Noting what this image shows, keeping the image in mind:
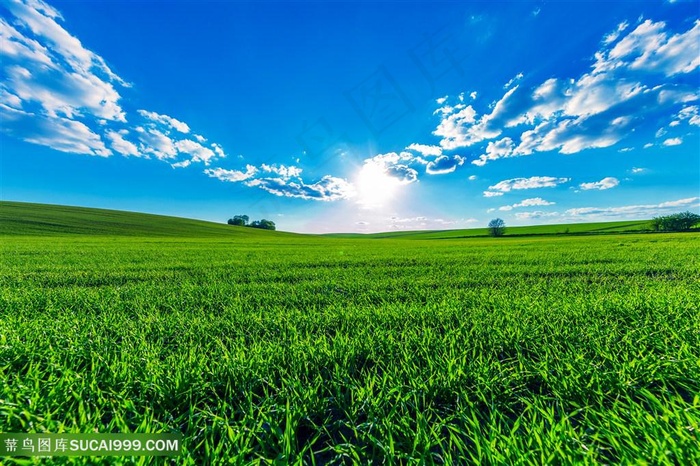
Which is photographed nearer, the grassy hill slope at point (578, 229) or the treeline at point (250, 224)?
the grassy hill slope at point (578, 229)

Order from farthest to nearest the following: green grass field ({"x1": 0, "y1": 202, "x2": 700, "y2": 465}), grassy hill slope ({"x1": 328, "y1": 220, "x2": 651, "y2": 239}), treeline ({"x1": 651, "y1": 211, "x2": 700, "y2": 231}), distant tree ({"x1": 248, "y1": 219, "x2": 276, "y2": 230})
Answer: distant tree ({"x1": 248, "y1": 219, "x2": 276, "y2": 230}) → grassy hill slope ({"x1": 328, "y1": 220, "x2": 651, "y2": 239}) → treeline ({"x1": 651, "y1": 211, "x2": 700, "y2": 231}) → green grass field ({"x1": 0, "y1": 202, "x2": 700, "y2": 465})

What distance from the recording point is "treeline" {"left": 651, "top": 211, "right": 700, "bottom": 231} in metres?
60.7

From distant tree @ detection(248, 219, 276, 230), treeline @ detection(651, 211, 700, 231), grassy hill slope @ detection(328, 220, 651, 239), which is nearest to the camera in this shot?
treeline @ detection(651, 211, 700, 231)

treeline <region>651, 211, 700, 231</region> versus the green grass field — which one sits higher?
treeline <region>651, 211, 700, 231</region>

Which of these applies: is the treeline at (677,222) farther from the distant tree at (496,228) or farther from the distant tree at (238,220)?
the distant tree at (238,220)

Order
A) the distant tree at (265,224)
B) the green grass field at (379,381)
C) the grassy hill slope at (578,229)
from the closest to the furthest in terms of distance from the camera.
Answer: the green grass field at (379,381), the grassy hill slope at (578,229), the distant tree at (265,224)

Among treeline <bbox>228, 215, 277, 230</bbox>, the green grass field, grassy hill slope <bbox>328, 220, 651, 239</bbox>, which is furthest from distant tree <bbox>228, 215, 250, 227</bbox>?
the green grass field

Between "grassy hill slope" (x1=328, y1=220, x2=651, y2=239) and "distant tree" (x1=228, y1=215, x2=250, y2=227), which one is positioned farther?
"distant tree" (x1=228, y1=215, x2=250, y2=227)

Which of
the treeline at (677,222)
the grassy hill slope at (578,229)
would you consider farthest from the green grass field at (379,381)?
the treeline at (677,222)

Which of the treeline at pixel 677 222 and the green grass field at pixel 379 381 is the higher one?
the treeline at pixel 677 222

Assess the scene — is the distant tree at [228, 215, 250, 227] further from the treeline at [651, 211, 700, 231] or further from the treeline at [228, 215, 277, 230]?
the treeline at [651, 211, 700, 231]

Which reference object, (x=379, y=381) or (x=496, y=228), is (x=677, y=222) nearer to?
(x=496, y=228)

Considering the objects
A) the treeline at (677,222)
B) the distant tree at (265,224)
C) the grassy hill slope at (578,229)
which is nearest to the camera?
the treeline at (677,222)

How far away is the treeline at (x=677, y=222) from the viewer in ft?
199
